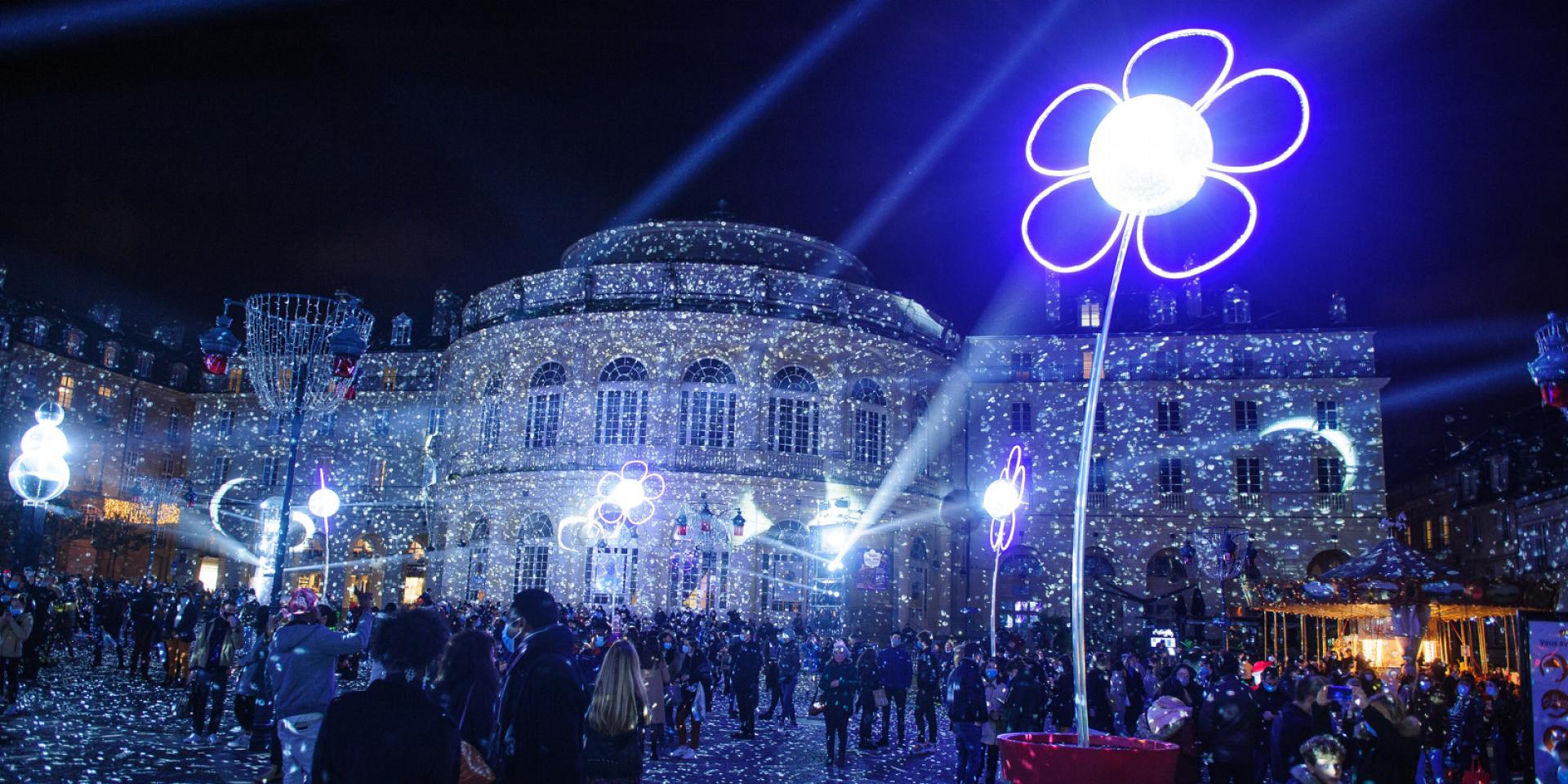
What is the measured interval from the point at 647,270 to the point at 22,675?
70.8 ft

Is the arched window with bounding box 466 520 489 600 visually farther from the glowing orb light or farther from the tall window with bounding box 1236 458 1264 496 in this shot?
the tall window with bounding box 1236 458 1264 496

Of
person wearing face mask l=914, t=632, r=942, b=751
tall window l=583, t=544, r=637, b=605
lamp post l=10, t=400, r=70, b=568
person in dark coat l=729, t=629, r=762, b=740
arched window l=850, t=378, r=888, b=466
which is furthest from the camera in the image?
arched window l=850, t=378, r=888, b=466

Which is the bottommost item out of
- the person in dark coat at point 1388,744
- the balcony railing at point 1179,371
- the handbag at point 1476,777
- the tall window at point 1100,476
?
the handbag at point 1476,777

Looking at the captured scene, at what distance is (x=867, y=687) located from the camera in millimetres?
15461

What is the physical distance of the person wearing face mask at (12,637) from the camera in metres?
13.8

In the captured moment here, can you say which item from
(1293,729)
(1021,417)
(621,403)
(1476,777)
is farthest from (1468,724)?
(1021,417)

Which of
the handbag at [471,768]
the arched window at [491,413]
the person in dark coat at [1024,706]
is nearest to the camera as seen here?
the handbag at [471,768]

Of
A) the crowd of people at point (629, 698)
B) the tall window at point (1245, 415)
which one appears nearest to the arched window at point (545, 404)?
the crowd of people at point (629, 698)

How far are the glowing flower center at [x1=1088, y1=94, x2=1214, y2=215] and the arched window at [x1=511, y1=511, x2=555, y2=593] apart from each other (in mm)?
30633

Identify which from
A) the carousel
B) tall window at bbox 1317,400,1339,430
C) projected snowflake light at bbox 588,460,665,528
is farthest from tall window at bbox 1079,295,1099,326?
projected snowflake light at bbox 588,460,665,528

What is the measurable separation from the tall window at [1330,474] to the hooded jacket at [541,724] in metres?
40.3

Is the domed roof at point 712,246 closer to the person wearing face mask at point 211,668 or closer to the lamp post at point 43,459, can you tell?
the lamp post at point 43,459

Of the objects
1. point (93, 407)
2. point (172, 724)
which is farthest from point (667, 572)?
point (93, 407)

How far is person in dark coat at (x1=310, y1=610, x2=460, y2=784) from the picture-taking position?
390cm
